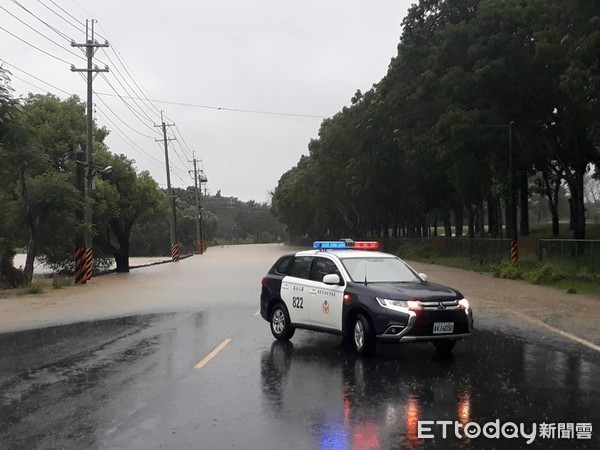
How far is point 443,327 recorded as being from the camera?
9.92 metres

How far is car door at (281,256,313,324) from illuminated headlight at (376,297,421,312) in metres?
2.01

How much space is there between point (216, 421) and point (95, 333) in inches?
316

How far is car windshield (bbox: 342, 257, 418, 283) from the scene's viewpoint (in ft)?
36.2

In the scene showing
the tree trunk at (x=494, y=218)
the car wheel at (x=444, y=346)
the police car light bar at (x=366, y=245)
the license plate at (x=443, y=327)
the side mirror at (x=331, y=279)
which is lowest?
the car wheel at (x=444, y=346)

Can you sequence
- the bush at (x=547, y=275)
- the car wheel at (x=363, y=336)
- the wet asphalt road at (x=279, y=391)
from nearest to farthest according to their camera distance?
the wet asphalt road at (x=279, y=391)
the car wheel at (x=363, y=336)
the bush at (x=547, y=275)

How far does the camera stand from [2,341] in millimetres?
13250

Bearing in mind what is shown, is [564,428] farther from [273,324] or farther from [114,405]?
[273,324]

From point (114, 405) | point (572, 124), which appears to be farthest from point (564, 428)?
point (572, 124)

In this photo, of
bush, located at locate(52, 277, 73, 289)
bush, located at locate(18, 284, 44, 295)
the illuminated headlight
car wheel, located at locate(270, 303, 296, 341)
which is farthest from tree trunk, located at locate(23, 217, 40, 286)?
the illuminated headlight

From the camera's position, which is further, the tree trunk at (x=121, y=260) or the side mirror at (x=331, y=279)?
the tree trunk at (x=121, y=260)

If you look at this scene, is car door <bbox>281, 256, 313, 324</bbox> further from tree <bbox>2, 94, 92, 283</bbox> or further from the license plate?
tree <bbox>2, 94, 92, 283</bbox>

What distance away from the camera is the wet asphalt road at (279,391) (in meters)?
6.26

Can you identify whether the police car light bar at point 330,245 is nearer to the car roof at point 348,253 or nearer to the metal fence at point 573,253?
the car roof at point 348,253

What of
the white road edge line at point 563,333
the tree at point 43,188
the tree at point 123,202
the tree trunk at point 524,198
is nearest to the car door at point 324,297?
the white road edge line at point 563,333
